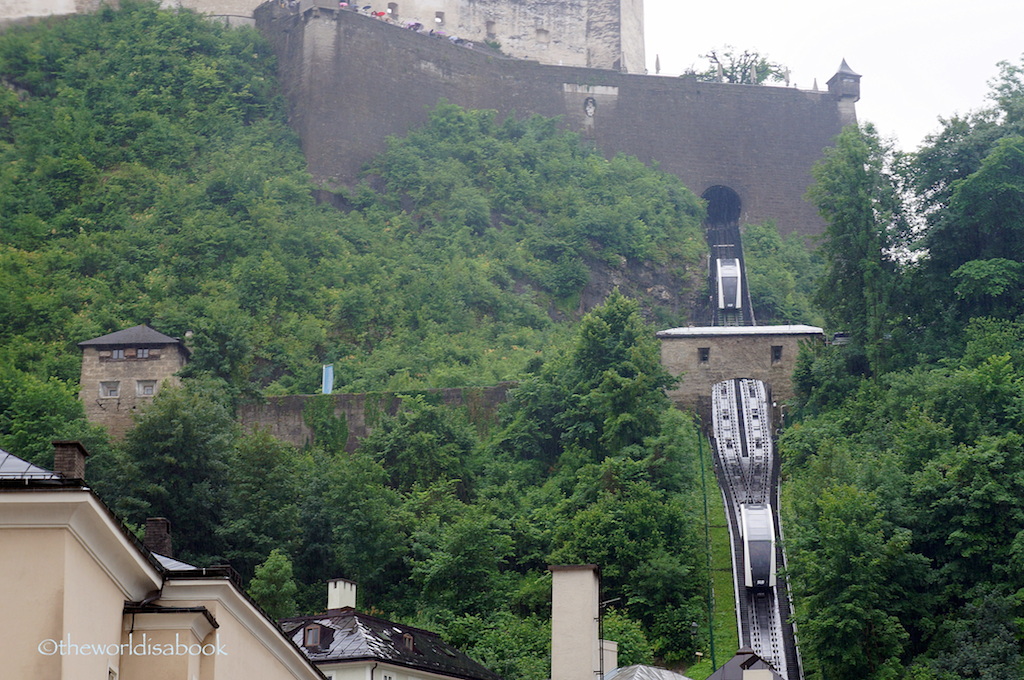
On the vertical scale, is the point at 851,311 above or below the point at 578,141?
below

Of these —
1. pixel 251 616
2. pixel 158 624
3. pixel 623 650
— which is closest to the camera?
pixel 158 624

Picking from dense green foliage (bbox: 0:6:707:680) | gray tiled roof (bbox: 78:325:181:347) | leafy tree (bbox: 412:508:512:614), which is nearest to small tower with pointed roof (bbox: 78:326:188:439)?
gray tiled roof (bbox: 78:325:181:347)

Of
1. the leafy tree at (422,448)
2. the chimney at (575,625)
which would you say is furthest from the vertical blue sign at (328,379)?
the chimney at (575,625)

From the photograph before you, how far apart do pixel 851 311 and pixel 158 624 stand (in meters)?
44.1

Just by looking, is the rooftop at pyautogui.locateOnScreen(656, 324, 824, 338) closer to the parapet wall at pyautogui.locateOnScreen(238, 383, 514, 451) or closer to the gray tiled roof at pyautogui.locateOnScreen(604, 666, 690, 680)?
the parapet wall at pyautogui.locateOnScreen(238, 383, 514, 451)

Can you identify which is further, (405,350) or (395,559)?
(405,350)

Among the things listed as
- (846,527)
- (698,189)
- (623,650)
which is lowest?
(623,650)

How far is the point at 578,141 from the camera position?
257ft

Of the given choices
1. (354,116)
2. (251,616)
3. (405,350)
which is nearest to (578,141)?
(354,116)

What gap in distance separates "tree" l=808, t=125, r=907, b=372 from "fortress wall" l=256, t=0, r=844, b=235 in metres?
24.0

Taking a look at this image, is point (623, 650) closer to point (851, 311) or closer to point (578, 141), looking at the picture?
point (851, 311)

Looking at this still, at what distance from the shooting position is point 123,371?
5191 centimetres

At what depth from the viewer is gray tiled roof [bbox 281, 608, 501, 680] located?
3055 centimetres

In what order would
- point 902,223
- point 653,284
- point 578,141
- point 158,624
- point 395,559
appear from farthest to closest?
point 578,141 → point 653,284 → point 902,223 → point 395,559 → point 158,624
